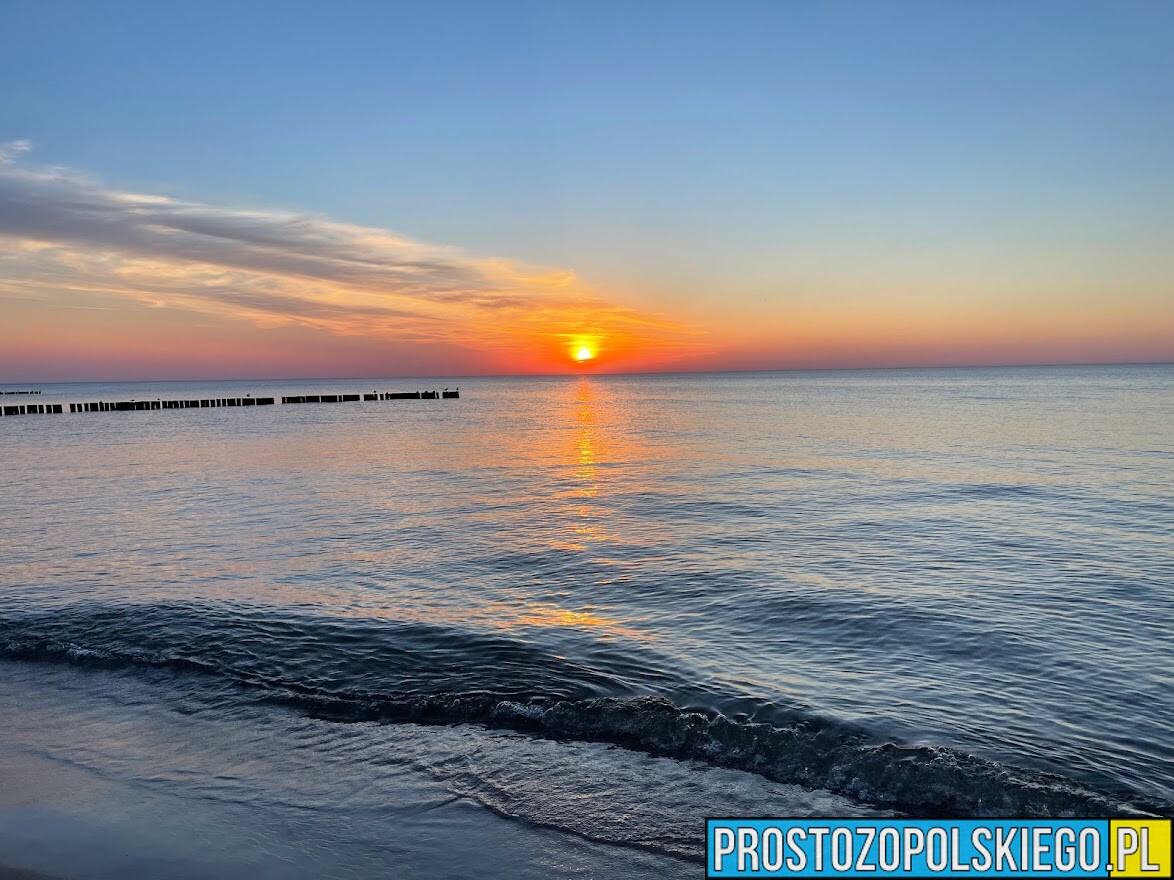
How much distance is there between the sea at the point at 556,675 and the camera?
748 cm

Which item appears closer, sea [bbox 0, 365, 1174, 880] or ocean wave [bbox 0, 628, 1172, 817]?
sea [bbox 0, 365, 1174, 880]

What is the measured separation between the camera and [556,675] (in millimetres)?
11398

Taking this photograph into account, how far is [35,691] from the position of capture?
1105cm

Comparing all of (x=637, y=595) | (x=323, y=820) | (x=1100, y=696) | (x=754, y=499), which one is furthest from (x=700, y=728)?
(x=754, y=499)

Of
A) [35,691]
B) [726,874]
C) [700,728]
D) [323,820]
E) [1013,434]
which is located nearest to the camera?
[726,874]

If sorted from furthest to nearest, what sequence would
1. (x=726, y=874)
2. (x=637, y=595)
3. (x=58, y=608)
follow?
(x=637, y=595) < (x=58, y=608) < (x=726, y=874)

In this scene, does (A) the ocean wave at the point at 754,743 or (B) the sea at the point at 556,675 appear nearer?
(B) the sea at the point at 556,675

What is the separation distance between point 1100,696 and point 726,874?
697cm

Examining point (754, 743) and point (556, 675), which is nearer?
point (754, 743)

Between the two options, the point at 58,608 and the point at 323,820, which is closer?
the point at 323,820

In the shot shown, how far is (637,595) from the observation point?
16.3 m

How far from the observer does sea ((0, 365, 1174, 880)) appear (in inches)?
295

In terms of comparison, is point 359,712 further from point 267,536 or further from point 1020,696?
point 267,536

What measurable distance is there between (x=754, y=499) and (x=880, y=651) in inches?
660
